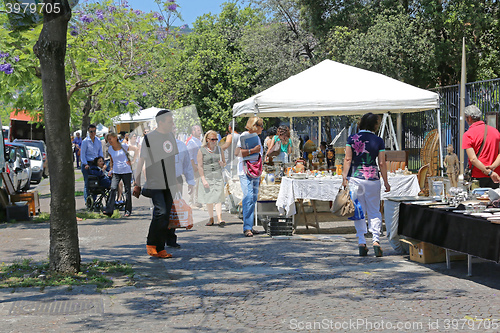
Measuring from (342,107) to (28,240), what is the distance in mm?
6382

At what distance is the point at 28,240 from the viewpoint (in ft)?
35.8

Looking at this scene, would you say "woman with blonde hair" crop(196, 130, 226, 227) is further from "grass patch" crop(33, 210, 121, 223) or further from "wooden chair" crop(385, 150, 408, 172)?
"wooden chair" crop(385, 150, 408, 172)

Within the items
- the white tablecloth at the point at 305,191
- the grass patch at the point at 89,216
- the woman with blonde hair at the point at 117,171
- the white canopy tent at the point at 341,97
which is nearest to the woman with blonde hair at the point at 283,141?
the white canopy tent at the point at 341,97

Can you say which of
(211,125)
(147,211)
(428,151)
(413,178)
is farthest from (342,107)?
(211,125)

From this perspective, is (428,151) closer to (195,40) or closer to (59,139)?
(59,139)

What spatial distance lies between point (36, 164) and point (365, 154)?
73.4 ft

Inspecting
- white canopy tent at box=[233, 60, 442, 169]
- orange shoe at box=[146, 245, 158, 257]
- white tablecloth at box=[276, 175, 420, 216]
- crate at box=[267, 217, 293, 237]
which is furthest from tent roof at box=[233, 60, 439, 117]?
orange shoe at box=[146, 245, 158, 257]

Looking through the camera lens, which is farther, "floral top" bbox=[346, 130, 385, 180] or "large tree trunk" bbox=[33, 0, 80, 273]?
"floral top" bbox=[346, 130, 385, 180]

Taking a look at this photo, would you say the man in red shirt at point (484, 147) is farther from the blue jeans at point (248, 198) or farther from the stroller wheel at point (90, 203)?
the stroller wheel at point (90, 203)

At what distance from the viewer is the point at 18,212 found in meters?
13.9

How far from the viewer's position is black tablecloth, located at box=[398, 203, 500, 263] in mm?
6539

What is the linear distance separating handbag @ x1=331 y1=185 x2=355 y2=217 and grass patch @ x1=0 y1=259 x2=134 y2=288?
3.03 m

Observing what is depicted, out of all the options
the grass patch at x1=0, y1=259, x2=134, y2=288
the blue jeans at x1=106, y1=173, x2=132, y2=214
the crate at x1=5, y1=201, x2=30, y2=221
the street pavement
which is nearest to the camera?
the street pavement

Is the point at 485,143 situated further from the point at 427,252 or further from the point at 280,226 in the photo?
the point at 280,226
